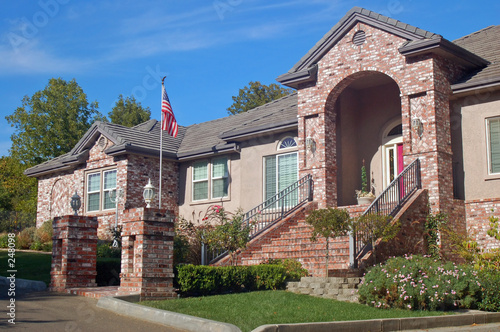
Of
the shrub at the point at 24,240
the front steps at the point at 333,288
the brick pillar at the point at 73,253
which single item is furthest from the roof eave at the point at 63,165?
the front steps at the point at 333,288

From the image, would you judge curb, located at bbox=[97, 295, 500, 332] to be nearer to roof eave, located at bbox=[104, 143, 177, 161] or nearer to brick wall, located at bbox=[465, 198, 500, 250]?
brick wall, located at bbox=[465, 198, 500, 250]

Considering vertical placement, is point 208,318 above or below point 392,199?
below

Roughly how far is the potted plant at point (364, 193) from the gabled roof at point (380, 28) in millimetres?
3516

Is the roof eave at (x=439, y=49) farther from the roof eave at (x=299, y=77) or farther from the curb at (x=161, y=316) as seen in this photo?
the curb at (x=161, y=316)

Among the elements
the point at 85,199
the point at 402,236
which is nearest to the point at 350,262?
the point at 402,236

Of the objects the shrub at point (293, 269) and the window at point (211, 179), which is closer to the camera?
the shrub at point (293, 269)

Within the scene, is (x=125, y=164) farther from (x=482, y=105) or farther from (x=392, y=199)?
(x=482, y=105)

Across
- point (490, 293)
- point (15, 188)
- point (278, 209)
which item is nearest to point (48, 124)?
point (15, 188)

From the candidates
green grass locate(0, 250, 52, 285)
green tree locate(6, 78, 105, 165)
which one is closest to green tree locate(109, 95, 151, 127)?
green tree locate(6, 78, 105, 165)

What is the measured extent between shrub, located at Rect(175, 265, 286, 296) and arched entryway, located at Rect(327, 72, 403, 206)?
19.6ft

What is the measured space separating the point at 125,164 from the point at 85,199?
3663 millimetres

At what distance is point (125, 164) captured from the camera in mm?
22172

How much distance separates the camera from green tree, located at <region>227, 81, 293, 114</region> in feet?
158

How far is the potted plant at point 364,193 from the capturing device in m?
17.1
